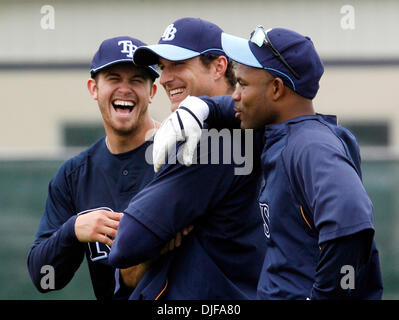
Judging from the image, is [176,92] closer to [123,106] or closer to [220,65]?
[220,65]

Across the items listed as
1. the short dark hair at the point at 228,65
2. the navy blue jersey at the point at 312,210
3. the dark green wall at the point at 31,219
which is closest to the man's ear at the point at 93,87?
the short dark hair at the point at 228,65

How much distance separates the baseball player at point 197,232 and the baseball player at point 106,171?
53 cm

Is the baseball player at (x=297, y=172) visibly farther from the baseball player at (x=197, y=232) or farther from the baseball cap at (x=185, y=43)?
the baseball cap at (x=185, y=43)

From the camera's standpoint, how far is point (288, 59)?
271cm

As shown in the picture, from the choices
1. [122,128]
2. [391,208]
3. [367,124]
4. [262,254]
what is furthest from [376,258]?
[367,124]

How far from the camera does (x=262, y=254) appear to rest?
9.66 ft

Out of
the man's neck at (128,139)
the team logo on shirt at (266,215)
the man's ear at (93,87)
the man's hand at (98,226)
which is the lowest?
the man's hand at (98,226)

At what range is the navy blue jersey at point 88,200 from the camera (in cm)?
342

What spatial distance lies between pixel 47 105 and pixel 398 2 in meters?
5.75

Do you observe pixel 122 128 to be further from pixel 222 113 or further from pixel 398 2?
pixel 398 2

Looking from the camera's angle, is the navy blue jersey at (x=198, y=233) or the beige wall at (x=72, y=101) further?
the beige wall at (x=72, y=101)

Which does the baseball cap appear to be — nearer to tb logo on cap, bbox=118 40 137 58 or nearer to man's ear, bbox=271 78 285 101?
tb logo on cap, bbox=118 40 137 58

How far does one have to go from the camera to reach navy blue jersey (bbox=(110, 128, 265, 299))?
106 inches

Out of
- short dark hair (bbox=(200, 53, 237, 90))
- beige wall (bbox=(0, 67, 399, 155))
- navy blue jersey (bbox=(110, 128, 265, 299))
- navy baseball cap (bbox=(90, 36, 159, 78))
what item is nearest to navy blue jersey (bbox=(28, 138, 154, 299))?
navy baseball cap (bbox=(90, 36, 159, 78))
